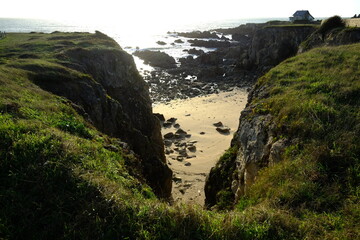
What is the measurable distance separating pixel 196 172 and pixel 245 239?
11.9m

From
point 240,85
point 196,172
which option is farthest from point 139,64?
point 196,172

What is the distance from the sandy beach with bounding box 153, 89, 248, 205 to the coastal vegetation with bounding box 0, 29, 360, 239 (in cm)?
373

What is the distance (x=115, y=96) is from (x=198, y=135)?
8415mm

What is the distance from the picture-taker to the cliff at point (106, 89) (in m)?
12.7

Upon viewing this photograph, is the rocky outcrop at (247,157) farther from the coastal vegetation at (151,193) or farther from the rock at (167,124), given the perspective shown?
the rock at (167,124)

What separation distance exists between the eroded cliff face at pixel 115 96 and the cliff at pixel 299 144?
154 inches

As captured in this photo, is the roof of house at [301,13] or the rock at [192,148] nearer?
the rock at [192,148]

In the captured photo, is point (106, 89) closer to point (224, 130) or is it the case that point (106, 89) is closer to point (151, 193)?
point (224, 130)

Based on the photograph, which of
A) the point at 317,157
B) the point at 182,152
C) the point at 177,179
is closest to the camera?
the point at 317,157

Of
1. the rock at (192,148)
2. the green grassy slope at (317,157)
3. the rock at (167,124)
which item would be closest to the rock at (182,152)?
the rock at (192,148)

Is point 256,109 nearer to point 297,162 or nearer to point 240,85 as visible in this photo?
point 297,162

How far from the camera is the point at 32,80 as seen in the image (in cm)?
1239

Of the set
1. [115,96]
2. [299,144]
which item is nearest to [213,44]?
[115,96]

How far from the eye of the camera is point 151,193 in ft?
22.3
